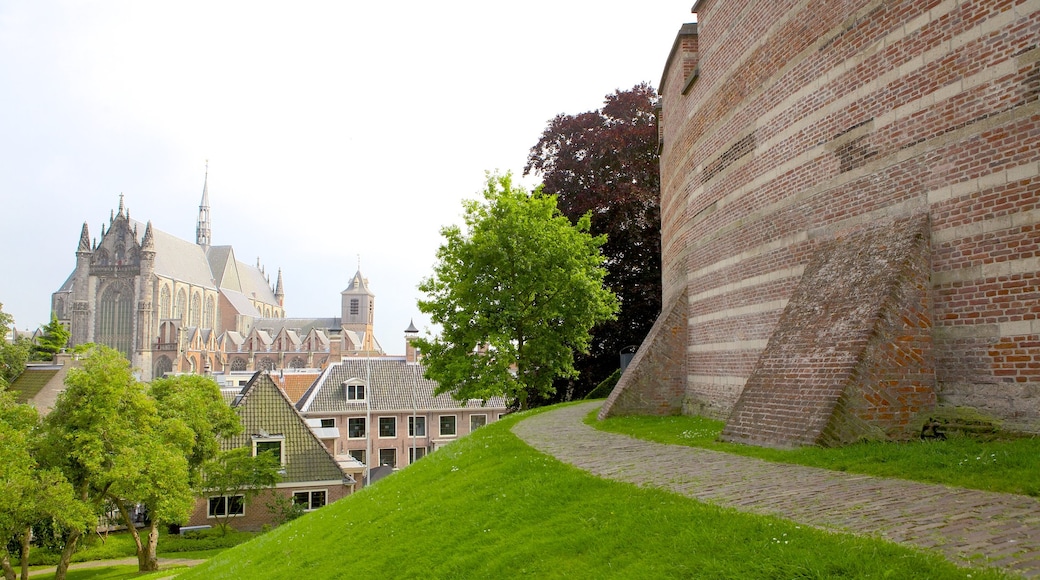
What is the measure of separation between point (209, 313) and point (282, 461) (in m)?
95.0

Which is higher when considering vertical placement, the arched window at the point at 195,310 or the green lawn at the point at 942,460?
the arched window at the point at 195,310

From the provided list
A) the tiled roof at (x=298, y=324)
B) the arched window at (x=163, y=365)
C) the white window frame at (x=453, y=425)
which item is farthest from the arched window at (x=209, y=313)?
the white window frame at (x=453, y=425)

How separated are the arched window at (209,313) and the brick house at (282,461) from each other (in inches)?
3553

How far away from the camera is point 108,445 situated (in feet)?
78.3

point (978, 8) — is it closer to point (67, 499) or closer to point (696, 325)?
point (696, 325)

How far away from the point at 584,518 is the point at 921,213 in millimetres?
5456

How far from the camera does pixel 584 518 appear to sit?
20.0ft

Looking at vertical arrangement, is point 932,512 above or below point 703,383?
below

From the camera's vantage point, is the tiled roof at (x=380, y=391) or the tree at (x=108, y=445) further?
the tiled roof at (x=380, y=391)

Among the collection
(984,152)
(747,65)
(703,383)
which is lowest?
(703,383)

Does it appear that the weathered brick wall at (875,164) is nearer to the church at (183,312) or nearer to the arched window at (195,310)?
the church at (183,312)

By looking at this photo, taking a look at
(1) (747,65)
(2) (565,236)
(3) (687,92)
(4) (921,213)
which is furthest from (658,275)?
(4) (921,213)

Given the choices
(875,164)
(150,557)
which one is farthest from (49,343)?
(875,164)

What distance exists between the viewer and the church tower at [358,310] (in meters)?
131
